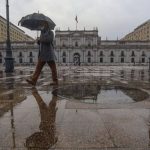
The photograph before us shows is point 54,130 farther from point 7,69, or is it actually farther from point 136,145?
point 7,69

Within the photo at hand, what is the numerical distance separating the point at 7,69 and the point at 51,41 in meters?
10.5

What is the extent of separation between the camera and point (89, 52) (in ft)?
282

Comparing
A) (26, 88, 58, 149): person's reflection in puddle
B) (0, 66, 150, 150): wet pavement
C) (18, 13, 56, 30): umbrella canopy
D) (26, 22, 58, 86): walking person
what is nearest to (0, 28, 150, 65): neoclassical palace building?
(18, 13, 56, 30): umbrella canopy

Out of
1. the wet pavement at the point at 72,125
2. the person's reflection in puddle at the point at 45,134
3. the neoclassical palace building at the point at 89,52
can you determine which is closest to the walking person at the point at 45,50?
the wet pavement at the point at 72,125

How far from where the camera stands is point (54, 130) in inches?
139

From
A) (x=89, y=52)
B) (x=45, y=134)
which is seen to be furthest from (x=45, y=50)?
(x=89, y=52)

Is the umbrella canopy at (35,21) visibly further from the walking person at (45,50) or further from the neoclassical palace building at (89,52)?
the neoclassical palace building at (89,52)

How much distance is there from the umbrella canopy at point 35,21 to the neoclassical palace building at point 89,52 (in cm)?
7427

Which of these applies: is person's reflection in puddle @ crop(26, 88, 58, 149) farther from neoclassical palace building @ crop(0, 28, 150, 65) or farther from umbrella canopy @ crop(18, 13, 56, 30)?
neoclassical palace building @ crop(0, 28, 150, 65)

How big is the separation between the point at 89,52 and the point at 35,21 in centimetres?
7618

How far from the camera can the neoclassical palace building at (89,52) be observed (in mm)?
85250

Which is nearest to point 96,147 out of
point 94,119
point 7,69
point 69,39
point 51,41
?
point 94,119

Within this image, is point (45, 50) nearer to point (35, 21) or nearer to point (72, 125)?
point (35, 21)

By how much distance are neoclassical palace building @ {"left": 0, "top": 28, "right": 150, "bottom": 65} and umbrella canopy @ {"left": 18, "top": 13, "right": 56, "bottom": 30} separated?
244 feet
